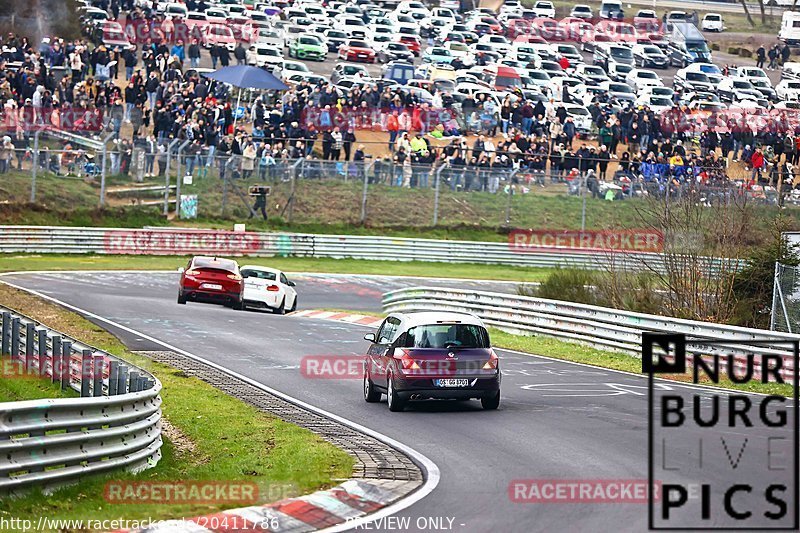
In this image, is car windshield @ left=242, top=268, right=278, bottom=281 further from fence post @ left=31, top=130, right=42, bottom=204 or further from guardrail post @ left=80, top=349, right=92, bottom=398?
guardrail post @ left=80, top=349, right=92, bottom=398

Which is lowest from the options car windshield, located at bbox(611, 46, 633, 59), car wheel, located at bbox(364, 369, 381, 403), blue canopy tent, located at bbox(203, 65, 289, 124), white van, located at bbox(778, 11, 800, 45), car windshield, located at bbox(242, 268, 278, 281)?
car wheel, located at bbox(364, 369, 381, 403)

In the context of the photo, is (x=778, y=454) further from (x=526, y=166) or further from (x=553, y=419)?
(x=526, y=166)

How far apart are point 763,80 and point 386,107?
81.7 ft

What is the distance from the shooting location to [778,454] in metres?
13.8

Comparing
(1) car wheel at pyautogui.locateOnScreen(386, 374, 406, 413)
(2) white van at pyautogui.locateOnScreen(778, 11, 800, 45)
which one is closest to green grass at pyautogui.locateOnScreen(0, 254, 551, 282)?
(1) car wheel at pyautogui.locateOnScreen(386, 374, 406, 413)

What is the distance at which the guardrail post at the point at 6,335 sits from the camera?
63.1 ft

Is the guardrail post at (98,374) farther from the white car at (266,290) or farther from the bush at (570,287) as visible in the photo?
the white car at (266,290)

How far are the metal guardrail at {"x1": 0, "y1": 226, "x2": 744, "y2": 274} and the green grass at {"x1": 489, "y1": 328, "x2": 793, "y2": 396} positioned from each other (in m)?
10.4

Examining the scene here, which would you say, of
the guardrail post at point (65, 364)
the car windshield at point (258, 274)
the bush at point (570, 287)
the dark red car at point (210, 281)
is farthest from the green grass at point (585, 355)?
the guardrail post at point (65, 364)

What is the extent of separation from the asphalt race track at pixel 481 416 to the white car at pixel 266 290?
682 mm

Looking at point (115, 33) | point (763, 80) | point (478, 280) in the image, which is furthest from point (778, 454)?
point (763, 80)

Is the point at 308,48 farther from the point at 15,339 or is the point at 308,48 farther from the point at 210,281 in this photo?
the point at 15,339

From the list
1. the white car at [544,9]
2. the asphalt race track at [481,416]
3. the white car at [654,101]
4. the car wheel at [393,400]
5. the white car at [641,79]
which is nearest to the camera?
the asphalt race track at [481,416]

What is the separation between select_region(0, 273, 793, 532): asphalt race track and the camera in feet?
36.6
